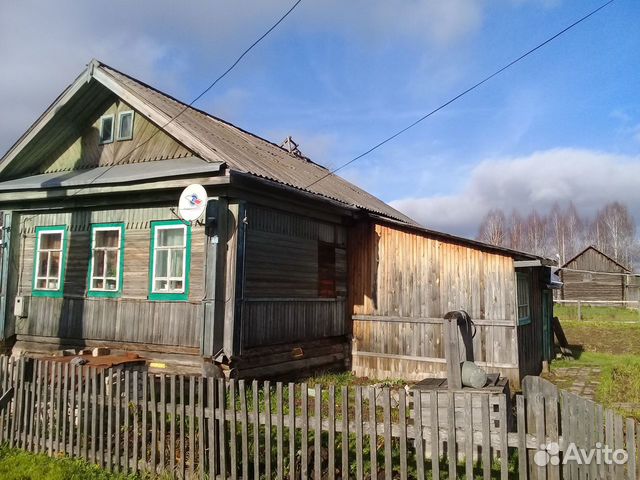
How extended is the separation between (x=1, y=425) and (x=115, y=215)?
5117 mm

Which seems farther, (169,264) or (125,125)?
(125,125)

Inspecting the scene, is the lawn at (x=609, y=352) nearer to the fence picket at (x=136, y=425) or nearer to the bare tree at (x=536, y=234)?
the fence picket at (x=136, y=425)

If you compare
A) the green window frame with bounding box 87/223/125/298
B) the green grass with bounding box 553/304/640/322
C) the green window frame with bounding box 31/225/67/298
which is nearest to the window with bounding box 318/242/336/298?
the green window frame with bounding box 87/223/125/298

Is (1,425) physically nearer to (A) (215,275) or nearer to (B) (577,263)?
(A) (215,275)

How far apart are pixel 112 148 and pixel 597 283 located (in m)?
41.2

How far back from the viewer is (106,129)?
11.8 meters

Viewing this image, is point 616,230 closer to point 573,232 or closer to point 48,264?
point 573,232

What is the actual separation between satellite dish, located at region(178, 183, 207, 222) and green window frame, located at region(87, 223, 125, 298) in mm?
2453

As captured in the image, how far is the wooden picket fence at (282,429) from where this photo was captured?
4.02 metres

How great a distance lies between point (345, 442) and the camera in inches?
182

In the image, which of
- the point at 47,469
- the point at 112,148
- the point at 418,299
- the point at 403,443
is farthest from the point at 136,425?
the point at 112,148

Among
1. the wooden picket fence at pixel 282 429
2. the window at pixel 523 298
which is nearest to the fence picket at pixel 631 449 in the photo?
the wooden picket fence at pixel 282 429

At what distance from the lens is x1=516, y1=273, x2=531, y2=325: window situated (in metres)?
11.3

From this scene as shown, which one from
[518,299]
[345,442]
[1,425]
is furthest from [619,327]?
[1,425]
